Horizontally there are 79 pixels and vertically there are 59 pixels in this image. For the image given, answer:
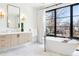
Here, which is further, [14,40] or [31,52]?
[14,40]

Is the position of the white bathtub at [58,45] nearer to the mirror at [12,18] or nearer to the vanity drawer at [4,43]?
the mirror at [12,18]

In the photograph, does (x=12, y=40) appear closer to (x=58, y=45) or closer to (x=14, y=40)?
(x=14, y=40)

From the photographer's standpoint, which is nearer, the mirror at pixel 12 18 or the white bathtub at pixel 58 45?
the white bathtub at pixel 58 45

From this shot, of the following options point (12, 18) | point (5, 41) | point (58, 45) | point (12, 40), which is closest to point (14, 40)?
point (12, 40)

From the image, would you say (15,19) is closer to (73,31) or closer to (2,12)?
(2,12)

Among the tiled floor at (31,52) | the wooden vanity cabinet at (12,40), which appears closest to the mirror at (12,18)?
the wooden vanity cabinet at (12,40)

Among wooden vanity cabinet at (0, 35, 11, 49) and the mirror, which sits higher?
the mirror

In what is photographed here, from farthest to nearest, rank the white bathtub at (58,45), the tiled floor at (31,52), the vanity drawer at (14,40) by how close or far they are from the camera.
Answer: the vanity drawer at (14,40), the white bathtub at (58,45), the tiled floor at (31,52)

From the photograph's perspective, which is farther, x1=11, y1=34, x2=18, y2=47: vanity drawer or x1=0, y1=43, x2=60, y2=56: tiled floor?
x1=11, y1=34, x2=18, y2=47: vanity drawer

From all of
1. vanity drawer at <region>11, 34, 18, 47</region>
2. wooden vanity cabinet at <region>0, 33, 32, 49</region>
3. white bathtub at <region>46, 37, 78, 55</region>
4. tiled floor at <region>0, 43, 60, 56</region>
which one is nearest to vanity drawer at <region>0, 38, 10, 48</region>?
wooden vanity cabinet at <region>0, 33, 32, 49</region>

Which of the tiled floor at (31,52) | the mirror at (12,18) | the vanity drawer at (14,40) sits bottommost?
the tiled floor at (31,52)

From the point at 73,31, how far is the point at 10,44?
1201 mm

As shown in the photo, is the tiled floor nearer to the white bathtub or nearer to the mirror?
the white bathtub

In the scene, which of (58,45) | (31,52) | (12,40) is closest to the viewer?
(31,52)
